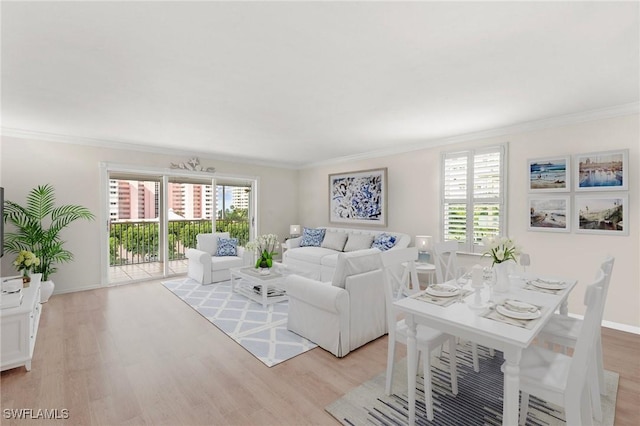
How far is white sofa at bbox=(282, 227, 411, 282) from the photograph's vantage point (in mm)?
5535

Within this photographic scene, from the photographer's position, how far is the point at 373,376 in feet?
8.33

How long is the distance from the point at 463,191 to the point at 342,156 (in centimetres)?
283

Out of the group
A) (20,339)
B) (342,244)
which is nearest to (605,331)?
(342,244)

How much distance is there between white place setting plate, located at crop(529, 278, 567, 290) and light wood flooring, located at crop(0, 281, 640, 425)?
2.86ft

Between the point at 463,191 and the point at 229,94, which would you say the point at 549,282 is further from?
the point at 229,94

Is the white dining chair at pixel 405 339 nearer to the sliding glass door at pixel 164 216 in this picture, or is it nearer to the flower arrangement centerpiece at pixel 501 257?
the flower arrangement centerpiece at pixel 501 257

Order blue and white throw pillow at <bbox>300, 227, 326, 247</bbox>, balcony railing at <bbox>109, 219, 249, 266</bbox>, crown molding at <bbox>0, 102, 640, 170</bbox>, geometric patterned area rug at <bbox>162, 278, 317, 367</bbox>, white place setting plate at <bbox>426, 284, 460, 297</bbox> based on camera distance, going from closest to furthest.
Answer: white place setting plate at <bbox>426, 284, 460, 297</bbox>
geometric patterned area rug at <bbox>162, 278, 317, 367</bbox>
crown molding at <bbox>0, 102, 640, 170</bbox>
balcony railing at <bbox>109, 219, 249, 266</bbox>
blue and white throw pillow at <bbox>300, 227, 326, 247</bbox>

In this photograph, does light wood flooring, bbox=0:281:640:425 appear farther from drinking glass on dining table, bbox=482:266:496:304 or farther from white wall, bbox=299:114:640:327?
drinking glass on dining table, bbox=482:266:496:304

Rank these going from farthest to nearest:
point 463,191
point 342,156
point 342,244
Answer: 1. point 342,156
2. point 342,244
3. point 463,191

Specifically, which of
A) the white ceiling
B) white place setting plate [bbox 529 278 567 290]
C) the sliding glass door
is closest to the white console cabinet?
the white ceiling

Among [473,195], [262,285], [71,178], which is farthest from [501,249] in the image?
[71,178]

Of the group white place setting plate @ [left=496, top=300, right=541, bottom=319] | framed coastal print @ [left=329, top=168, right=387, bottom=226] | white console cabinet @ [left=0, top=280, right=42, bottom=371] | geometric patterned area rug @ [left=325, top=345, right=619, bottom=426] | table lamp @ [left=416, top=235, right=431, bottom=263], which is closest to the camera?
white place setting plate @ [left=496, top=300, right=541, bottom=319]

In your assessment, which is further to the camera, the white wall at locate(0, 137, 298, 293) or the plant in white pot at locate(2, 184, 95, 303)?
the white wall at locate(0, 137, 298, 293)

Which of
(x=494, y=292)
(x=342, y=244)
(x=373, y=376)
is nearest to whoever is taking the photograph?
(x=494, y=292)
